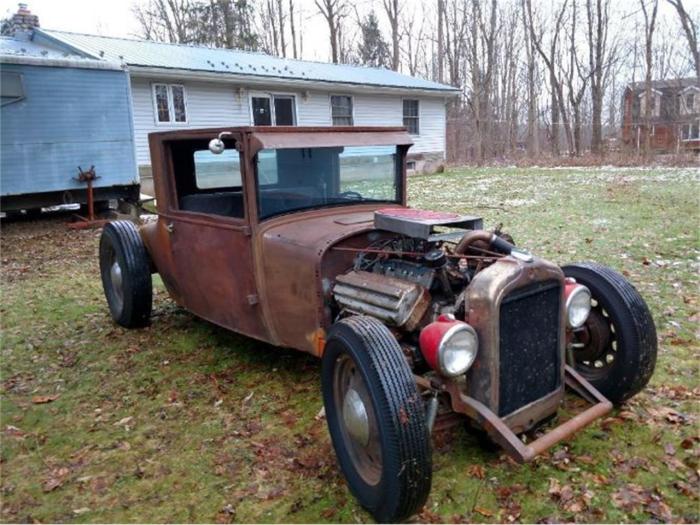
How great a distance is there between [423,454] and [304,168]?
2150 mm

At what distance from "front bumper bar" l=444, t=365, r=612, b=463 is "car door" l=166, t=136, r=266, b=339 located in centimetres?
162

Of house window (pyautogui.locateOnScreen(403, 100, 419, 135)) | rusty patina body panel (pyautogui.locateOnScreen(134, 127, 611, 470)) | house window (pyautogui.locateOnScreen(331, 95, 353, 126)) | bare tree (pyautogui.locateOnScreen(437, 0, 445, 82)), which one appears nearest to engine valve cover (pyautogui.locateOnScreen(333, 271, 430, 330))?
rusty patina body panel (pyautogui.locateOnScreen(134, 127, 611, 470))

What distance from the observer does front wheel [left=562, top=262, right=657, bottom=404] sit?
295cm

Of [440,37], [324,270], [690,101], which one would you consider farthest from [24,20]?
[690,101]

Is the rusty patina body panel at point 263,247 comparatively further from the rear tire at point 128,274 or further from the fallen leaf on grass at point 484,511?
the fallen leaf on grass at point 484,511

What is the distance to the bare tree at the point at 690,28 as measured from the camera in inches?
854

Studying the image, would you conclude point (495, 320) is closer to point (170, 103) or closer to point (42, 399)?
point (42, 399)

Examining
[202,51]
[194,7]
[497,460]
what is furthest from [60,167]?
[194,7]

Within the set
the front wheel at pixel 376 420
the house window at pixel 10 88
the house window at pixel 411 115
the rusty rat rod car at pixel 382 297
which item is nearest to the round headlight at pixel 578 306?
the rusty rat rod car at pixel 382 297

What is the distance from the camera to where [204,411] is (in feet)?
11.7

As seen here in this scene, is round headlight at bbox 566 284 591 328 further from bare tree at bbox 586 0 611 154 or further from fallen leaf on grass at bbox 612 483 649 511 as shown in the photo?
bare tree at bbox 586 0 611 154

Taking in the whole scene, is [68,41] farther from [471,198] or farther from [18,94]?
[471,198]

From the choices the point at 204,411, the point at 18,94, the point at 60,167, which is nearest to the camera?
the point at 204,411

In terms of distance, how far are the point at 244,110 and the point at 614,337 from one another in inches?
589
